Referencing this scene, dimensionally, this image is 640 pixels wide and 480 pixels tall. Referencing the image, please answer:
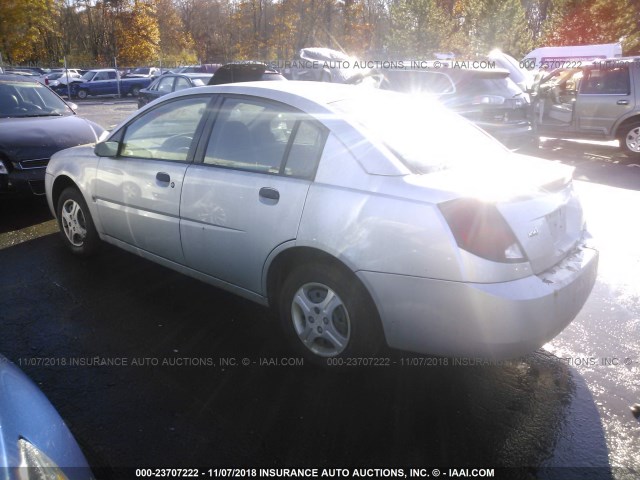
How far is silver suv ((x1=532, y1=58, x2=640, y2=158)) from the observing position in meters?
9.74

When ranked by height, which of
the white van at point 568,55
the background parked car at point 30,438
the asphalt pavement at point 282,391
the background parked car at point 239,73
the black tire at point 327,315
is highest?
the white van at point 568,55

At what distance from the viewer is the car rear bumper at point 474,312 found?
7.95ft

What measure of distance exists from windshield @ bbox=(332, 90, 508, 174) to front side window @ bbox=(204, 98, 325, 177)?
0.27m

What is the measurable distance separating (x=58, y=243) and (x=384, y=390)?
3.90m

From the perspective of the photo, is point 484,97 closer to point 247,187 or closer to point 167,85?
point 247,187

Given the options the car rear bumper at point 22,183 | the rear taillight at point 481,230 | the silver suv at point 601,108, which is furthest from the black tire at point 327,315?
the silver suv at point 601,108

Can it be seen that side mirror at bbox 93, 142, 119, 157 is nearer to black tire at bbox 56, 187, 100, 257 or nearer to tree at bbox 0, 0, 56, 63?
black tire at bbox 56, 187, 100, 257

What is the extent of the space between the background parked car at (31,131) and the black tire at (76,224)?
1330mm

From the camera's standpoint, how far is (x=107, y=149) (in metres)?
4.19

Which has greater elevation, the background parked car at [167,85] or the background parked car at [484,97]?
the background parked car at [167,85]

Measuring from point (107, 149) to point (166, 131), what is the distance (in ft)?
1.83

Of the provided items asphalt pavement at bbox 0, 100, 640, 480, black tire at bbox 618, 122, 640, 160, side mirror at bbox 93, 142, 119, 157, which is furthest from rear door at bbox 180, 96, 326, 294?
black tire at bbox 618, 122, 640, 160

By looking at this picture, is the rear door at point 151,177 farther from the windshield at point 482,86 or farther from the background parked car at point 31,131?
the windshield at point 482,86

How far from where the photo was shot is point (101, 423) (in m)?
2.62
